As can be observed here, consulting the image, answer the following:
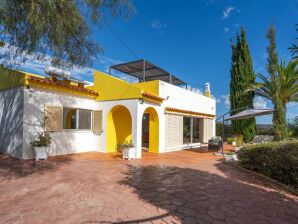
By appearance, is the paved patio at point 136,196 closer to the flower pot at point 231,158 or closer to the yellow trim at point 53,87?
the flower pot at point 231,158

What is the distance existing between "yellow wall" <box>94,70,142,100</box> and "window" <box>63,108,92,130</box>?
4.91 feet

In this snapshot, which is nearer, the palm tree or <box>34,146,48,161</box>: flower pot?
<box>34,146,48,161</box>: flower pot

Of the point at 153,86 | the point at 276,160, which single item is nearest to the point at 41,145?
the point at 153,86

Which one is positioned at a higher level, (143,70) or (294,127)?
(143,70)

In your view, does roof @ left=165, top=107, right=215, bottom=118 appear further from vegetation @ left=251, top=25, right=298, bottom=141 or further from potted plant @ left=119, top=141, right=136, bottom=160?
vegetation @ left=251, top=25, right=298, bottom=141

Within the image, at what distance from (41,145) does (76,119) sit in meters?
3.16

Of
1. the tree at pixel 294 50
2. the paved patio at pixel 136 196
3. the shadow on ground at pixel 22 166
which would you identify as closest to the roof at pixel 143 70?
the shadow on ground at pixel 22 166

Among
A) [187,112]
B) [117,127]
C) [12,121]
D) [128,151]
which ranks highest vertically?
[187,112]

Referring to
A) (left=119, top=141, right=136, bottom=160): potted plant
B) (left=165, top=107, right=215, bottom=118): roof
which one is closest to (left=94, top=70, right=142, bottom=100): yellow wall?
(left=119, top=141, right=136, bottom=160): potted plant

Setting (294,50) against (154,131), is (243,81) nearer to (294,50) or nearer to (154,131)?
(154,131)

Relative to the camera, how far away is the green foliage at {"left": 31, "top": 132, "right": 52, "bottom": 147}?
34.0ft

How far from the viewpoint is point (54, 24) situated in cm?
659

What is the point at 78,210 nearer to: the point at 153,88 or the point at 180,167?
the point at 180,167

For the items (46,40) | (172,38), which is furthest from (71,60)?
(172,38)
